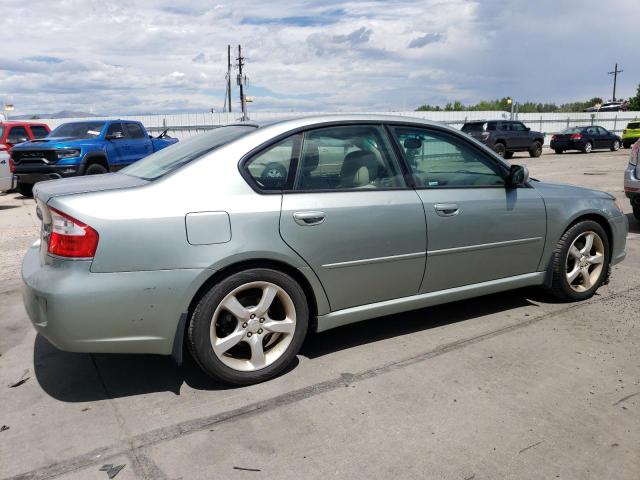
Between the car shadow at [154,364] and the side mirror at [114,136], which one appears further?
the side mirror at [114,136]

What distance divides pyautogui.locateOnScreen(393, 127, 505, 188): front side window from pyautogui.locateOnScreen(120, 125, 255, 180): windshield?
1141mm

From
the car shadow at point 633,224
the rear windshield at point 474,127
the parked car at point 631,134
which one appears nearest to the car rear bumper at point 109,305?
the car shadow at point 633,224

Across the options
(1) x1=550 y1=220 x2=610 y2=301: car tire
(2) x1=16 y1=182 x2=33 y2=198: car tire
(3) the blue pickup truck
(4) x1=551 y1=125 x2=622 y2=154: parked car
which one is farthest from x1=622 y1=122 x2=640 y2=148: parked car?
(1) x1=550 y1=220 x2=610 y2=301: car tire

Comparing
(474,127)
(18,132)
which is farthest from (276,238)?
(474,127)

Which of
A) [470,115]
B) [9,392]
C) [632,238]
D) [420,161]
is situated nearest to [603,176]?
[632,238]

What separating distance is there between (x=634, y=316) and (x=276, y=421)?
310 cm

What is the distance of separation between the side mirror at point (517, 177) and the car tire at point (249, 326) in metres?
1.88

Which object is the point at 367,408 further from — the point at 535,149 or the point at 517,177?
the point at 535,149

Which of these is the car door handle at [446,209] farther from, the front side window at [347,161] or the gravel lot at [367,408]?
the gravel lot at [367,408]

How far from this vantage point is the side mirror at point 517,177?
4.21 m

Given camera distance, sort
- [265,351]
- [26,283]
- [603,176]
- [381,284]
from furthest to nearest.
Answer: [603,176] < [381,284] < [265,351] < [26,283]

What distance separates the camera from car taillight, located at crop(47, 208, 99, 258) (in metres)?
2.93

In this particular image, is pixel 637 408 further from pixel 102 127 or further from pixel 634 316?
pixel 102 127

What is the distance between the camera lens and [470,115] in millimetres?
36250
